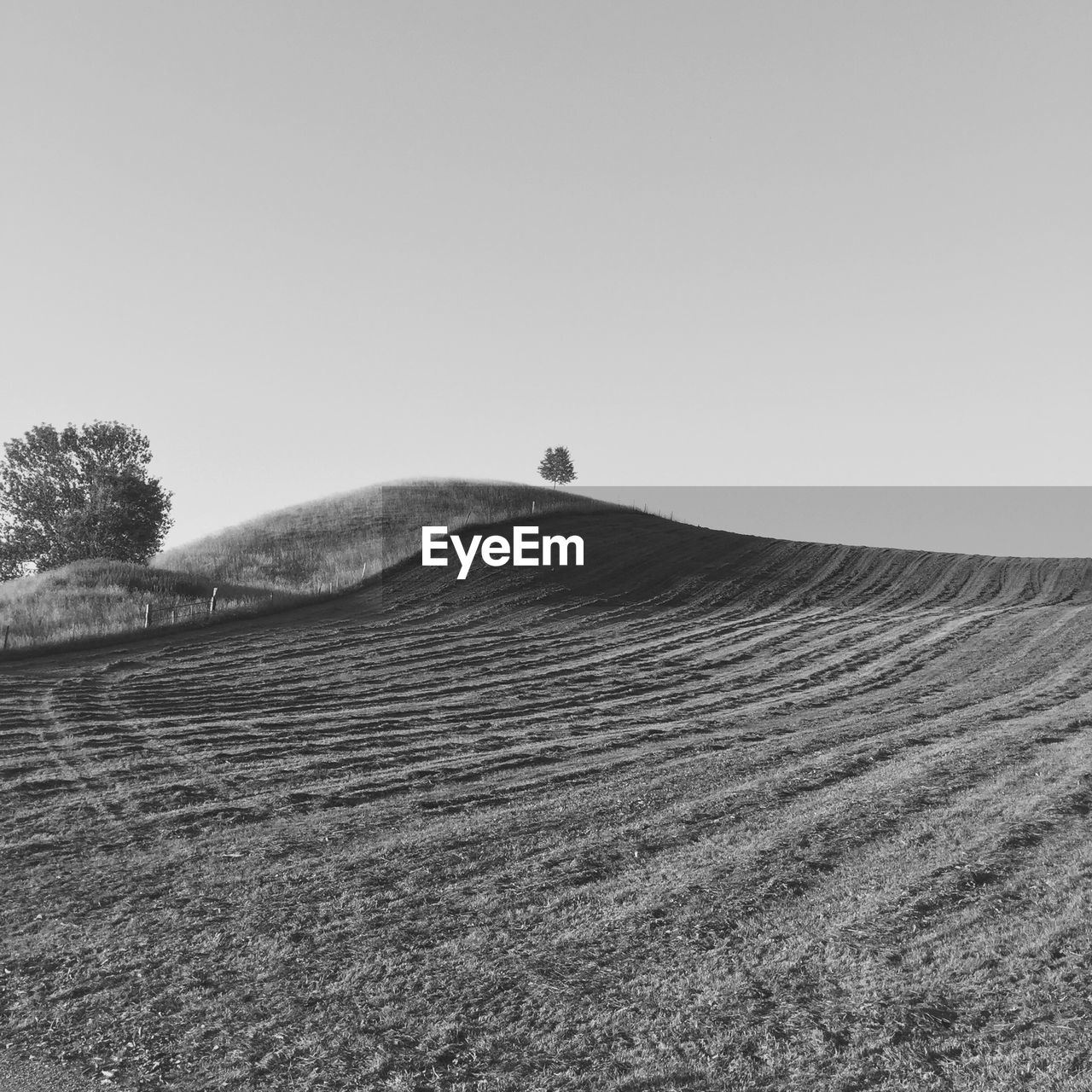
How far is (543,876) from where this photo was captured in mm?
11555

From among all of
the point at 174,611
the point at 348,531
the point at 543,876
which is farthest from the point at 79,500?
the point at 543,876

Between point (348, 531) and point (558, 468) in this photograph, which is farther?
point (558, 468)

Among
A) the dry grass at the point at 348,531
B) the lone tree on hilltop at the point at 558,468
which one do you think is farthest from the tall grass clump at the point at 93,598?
the lone tree on hilltop at the point at 558,468

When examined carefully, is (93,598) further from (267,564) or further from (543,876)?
(543,876)

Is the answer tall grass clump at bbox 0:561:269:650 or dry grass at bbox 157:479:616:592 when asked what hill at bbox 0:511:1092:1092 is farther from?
dry grass at bbox 157:479:616:592

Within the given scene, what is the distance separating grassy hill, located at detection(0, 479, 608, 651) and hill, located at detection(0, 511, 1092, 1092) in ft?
17.1

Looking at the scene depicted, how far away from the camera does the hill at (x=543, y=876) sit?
25.6 feet

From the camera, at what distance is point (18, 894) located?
11.1 meters

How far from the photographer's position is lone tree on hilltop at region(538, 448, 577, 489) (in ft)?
316

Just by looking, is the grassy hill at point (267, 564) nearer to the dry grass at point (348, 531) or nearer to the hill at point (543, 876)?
the dry grass at point (348, 531)

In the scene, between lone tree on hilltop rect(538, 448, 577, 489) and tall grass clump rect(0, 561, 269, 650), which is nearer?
tall grass clump rect(0, 561, 269, 650)

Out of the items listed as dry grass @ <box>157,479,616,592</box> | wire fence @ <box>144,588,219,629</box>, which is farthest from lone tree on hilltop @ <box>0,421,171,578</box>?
wire fence @ <box>144,588,219,629</box>

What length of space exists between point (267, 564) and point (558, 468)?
54.5 metres

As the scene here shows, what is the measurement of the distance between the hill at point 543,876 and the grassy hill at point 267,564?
17.1 feet
